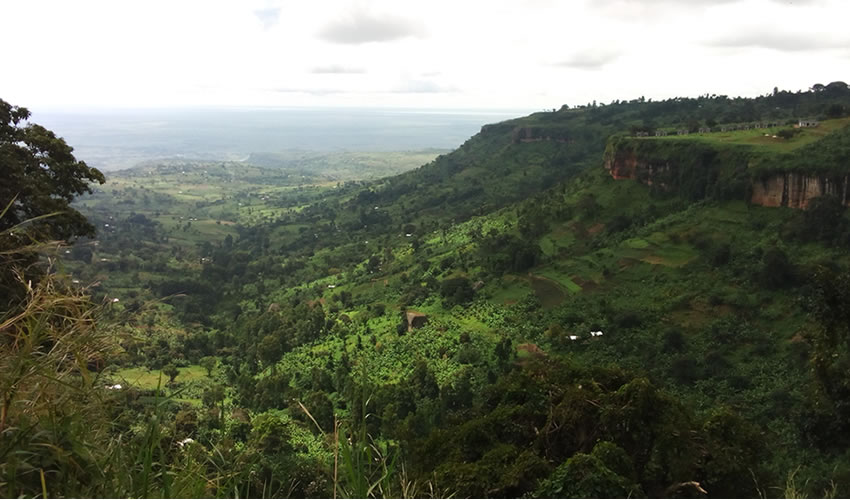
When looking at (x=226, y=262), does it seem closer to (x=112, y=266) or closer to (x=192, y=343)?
(x=112, y=266)

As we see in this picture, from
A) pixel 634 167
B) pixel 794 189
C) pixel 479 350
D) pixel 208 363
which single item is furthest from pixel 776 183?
pixel 208 363

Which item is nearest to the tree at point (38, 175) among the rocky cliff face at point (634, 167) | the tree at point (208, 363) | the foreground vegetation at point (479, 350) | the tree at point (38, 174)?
the tree at point (38, 174)

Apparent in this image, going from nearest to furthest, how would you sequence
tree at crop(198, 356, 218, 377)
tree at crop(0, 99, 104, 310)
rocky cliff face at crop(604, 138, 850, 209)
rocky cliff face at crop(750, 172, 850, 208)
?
tree at crop(0, 99, 104, 310) < rocky cliff face at crop(750, 172, 850, 208) < rocky cliff face at crop(604, 138, 850, 209) < tree at crop(198, 356, 218, 377)

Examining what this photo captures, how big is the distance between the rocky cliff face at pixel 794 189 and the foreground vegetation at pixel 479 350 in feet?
2.70

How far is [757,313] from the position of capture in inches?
1002

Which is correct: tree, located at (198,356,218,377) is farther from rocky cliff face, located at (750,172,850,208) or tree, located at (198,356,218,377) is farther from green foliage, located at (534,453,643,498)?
rocky cliff face, located at (750,172,850,208)

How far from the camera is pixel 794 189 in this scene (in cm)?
3077

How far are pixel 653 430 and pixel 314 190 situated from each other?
131459 mm

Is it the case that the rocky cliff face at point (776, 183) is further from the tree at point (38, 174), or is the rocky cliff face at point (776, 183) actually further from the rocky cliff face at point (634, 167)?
the tree at point (38, 174)

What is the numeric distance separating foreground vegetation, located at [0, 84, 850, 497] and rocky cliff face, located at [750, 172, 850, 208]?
0.82 metres

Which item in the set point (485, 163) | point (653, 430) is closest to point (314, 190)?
point (485, 163)

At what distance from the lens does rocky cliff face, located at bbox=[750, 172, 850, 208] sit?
28.5m

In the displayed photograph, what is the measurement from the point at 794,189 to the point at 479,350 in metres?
21.8

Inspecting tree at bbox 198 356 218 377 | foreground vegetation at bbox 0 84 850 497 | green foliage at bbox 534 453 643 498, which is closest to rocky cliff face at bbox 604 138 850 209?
foreground vegetation at bbox 0 84 850 497
